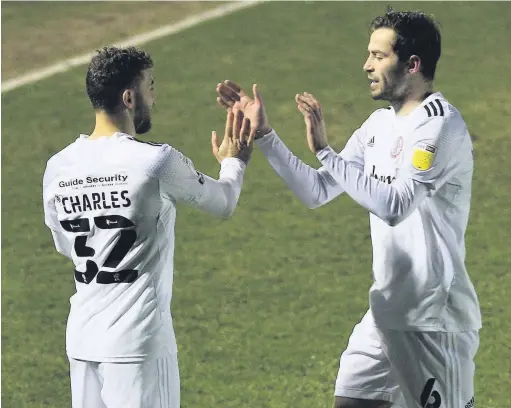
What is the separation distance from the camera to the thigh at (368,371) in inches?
263

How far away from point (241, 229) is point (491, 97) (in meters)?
3.80

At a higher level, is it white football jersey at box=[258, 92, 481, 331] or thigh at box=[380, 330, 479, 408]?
white football jersey at box=[258, 92, 481, 331]

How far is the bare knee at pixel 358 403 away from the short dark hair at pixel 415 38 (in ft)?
5.31

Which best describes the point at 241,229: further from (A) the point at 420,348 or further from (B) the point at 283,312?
(A) the point at 420,348

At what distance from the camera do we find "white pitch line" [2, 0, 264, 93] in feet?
52.0

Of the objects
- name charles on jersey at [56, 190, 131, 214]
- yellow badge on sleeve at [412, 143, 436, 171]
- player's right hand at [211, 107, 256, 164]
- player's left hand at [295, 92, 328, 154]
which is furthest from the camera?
player's right hand at [211, 107, 256, 164]

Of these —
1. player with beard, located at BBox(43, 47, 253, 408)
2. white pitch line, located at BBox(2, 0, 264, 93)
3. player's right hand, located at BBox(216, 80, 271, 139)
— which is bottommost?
player with beard, located at BBox(43, 47, 253, 408)

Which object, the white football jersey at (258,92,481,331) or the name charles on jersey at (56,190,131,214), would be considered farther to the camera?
the white football jersey at (258,92,481,331)

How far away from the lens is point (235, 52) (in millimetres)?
15984

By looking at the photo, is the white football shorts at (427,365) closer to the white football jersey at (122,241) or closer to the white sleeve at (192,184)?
the white sleeve at (192,184)

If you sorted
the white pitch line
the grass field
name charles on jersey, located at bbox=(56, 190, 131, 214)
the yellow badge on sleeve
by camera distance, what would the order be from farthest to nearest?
1. the white pitch line
2. the grass field
3. the yellow badge on sleeve
4. name charles on jersey, located at bbox=(56, 190, 131, 214)

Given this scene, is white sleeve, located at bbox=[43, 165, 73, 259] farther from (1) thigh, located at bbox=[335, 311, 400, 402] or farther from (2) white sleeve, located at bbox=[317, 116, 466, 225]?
(1) thigh, located at bbox=[335, 311, 400, 402]

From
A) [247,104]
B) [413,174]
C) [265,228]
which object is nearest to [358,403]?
[413,174]

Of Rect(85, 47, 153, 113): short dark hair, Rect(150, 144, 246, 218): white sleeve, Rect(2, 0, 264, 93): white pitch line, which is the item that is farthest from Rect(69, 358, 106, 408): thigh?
Rect(2, 0, 264, 93): white pitch line
